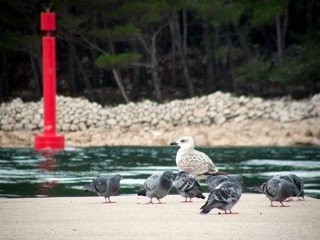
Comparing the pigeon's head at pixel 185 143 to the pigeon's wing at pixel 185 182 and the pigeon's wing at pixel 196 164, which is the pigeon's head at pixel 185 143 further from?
the pigeon's wing at pixel 185 182

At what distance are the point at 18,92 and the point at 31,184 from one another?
25908 millimetres

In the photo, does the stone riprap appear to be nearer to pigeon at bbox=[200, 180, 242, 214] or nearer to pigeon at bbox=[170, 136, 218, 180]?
pigeon at bbox=[170, 136, 218, 180]

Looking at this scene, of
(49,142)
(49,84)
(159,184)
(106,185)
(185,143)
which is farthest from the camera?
(49,142)

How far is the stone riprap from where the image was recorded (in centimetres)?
3209

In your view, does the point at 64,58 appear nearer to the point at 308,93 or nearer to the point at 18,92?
the point at 18,92

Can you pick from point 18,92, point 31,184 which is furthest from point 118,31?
point 31,184

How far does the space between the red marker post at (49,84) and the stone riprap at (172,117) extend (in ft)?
14.2

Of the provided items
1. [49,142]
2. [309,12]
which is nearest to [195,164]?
[49,142]

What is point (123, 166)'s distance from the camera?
21.5 metres

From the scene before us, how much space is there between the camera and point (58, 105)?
114 feet

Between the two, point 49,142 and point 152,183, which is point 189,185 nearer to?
point 152,183

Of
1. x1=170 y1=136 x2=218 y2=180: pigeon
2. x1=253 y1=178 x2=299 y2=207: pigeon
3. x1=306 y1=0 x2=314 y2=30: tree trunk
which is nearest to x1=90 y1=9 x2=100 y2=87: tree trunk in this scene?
x1=306 y1=0 x2=314 y2=30: tree trunk

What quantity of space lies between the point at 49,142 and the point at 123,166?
6.72 m

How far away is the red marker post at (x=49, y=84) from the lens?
26.2 metres
